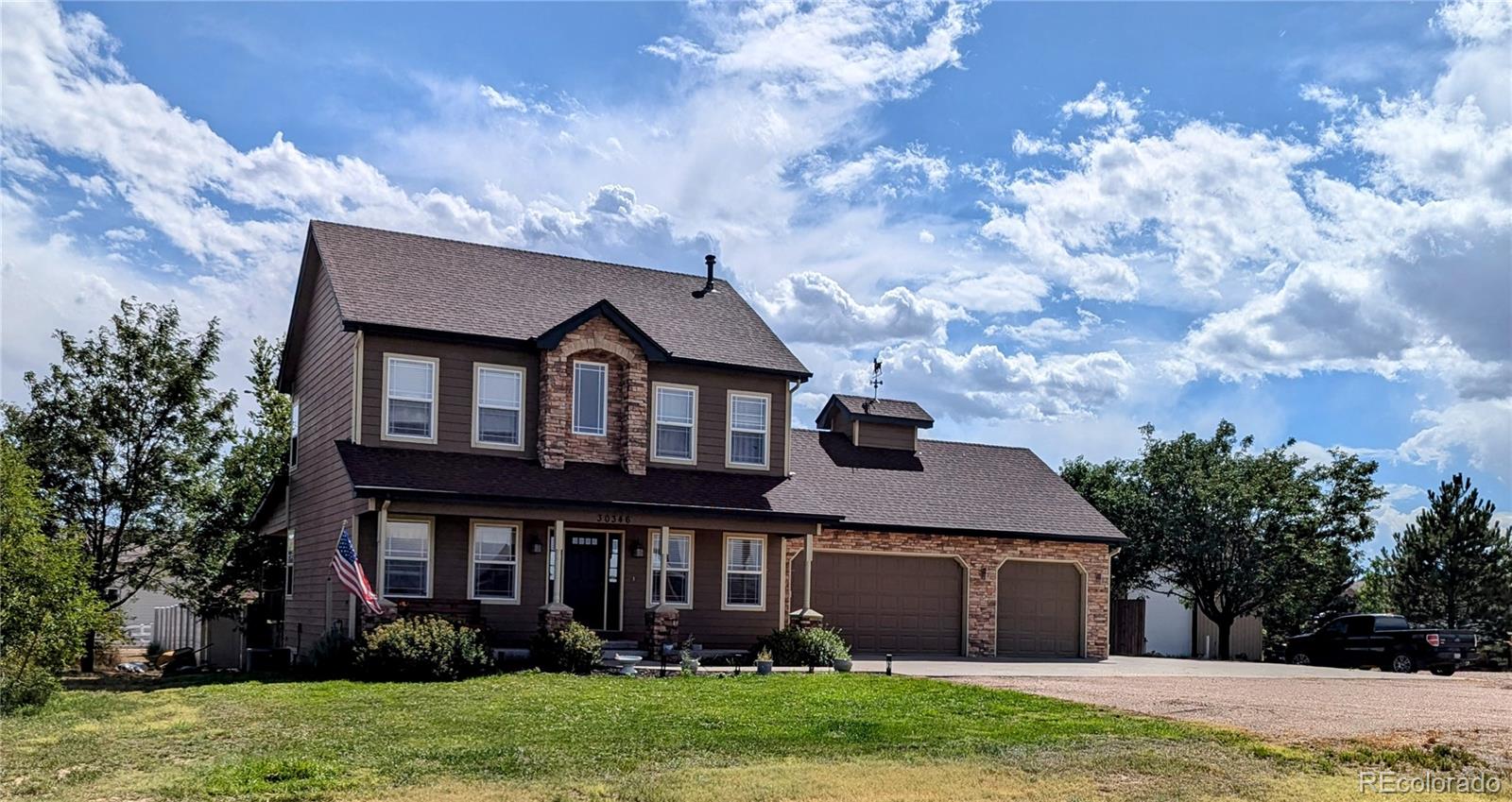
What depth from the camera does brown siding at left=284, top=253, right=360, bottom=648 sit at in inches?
928

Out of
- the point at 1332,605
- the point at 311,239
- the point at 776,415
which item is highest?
the point at 311,239

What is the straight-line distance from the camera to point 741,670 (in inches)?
850

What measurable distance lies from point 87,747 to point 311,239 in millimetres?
14763

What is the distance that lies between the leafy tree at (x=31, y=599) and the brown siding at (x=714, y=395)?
413 inches

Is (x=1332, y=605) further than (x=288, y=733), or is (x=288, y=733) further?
(x=1332, y=605)

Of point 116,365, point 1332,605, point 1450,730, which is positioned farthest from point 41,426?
point 1332,605

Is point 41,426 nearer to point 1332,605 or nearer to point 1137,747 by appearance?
point 1137,747

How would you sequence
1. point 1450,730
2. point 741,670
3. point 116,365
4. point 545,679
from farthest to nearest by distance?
point 116,365
point 741,670
point 545,679
point 1450,730

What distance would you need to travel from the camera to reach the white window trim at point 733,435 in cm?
2591

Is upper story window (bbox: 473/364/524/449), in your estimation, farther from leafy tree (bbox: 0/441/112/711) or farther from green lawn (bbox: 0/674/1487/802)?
leafy tree (bbox: 0/441/112/711)

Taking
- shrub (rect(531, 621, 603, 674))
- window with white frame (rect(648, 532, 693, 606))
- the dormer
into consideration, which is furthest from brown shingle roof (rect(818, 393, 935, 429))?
shrub (rect(531, 621, 603, 674))

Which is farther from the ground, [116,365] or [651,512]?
[116,365]

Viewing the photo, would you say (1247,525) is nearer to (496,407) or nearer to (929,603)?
(929,603)

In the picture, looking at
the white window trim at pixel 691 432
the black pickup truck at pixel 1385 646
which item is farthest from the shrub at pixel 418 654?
the black pickup truck at pixel 1385 646
